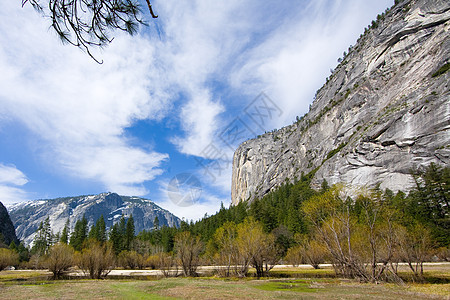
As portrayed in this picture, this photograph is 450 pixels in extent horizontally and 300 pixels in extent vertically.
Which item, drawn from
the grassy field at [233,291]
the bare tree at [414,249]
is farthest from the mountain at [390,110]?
the grassy field at [233,291]

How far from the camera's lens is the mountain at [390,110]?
5356 cm

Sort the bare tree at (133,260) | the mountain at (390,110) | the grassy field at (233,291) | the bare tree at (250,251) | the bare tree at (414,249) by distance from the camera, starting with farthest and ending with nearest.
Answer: the mountain at (390,110) → the bare tree at (133,260) → the bare tree at (250,251) → the bare tree at (414,249) → the grassy field at (233,291)

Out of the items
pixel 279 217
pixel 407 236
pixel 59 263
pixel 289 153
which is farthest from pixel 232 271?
pixel 289 153

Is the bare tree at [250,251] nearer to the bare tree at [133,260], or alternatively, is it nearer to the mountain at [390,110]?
the bare tree at [133,260]

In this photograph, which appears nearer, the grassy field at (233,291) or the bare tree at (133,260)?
the grassy field at (233,291)

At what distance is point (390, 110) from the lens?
215 ft

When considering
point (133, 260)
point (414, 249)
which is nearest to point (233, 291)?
point (414, 249)

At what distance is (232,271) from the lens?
31.1 meters

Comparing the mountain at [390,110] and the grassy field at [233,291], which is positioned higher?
the mountain at [390,110]

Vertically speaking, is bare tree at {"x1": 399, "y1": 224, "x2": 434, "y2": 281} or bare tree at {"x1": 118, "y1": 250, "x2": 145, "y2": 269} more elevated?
bare tree at {"x1": 399, "y1": 224, "x2": 434, "y2": 281}

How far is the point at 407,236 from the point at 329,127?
8395 centimetres

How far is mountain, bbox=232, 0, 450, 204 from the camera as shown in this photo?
53.6 m

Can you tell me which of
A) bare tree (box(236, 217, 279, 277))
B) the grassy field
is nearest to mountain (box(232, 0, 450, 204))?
bare tree (box(236, 217, 279, 277))

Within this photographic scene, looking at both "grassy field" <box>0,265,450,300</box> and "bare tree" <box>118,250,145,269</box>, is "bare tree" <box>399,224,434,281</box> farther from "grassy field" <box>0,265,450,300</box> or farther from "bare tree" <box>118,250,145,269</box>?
"bare tree" <box>118,250,145,269</box>
